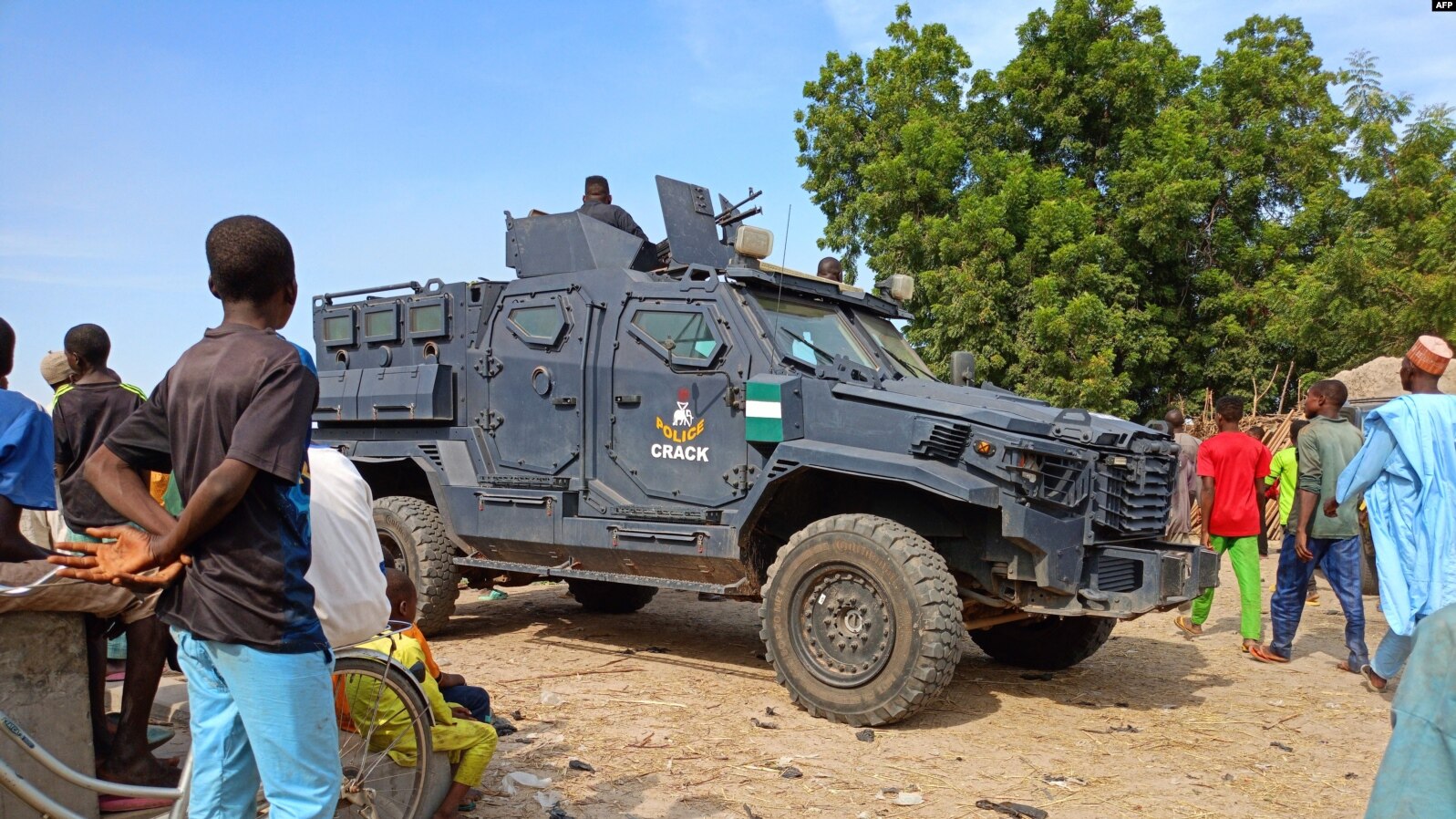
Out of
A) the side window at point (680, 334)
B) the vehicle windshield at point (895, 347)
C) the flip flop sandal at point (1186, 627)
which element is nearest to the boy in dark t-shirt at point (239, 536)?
the side window at point (680, 334)

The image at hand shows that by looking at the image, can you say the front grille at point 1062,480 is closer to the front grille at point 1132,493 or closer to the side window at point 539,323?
the front grille at point 1132,493

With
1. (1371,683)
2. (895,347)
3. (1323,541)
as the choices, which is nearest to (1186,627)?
(1323,541)

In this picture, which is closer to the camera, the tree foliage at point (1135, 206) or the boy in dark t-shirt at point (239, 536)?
the boy in dark t-shirt at point (239, 536)

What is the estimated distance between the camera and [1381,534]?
14.5 feet

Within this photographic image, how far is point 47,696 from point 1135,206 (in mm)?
18475

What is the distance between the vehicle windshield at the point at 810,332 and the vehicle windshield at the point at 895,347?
26 cm

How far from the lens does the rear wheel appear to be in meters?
3.57

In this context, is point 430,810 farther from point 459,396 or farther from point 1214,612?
point 1214,612

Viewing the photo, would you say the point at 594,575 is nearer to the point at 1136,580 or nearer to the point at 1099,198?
the point at 1136,580

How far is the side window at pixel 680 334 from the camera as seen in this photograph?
673cm

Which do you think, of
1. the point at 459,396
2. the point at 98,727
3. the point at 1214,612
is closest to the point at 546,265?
the point at 459,396

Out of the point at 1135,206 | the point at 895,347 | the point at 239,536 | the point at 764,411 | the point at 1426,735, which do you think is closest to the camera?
the point at 1426,735

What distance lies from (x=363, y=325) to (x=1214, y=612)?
291 inches

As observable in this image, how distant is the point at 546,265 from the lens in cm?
787
